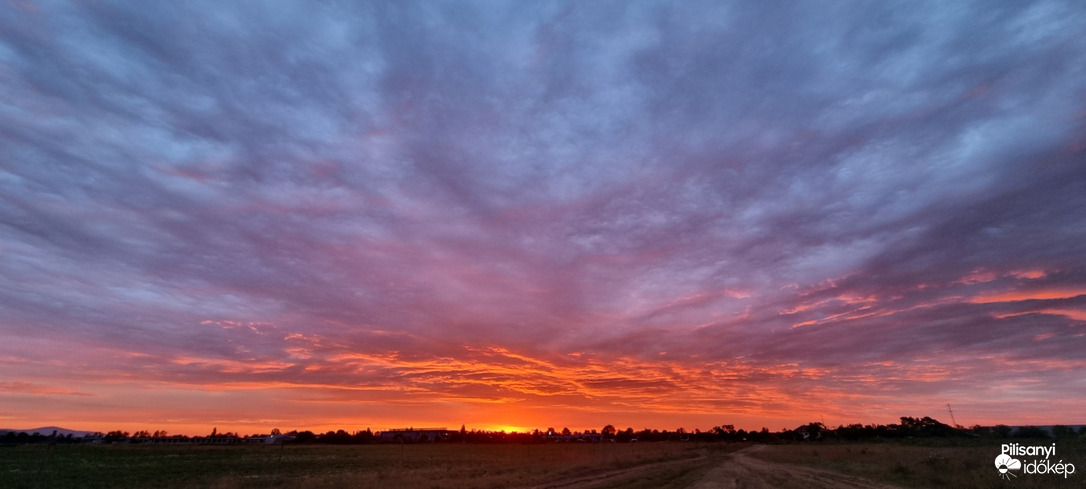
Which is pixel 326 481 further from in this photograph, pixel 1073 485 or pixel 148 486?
pixel 1073 485

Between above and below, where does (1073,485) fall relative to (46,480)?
above

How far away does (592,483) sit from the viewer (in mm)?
36500

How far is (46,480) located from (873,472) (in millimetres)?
66451

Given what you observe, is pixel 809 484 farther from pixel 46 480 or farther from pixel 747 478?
pixel 46 480

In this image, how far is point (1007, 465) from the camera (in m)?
32.8

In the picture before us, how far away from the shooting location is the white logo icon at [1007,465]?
3084 centimetres

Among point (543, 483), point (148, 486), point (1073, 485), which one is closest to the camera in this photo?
point (1073, 485)

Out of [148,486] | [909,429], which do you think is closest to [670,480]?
[148,486]

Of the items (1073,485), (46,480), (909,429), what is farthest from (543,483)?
(909,429)

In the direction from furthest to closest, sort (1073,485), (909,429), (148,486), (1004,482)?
1. (909,429)
2. (148,486)
3. (1004,482)
4. (1073,485)

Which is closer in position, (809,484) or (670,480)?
(809,484)

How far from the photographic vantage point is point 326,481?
39312 mm

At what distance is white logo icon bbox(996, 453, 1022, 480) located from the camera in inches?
1214

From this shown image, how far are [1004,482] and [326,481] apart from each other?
147ft
